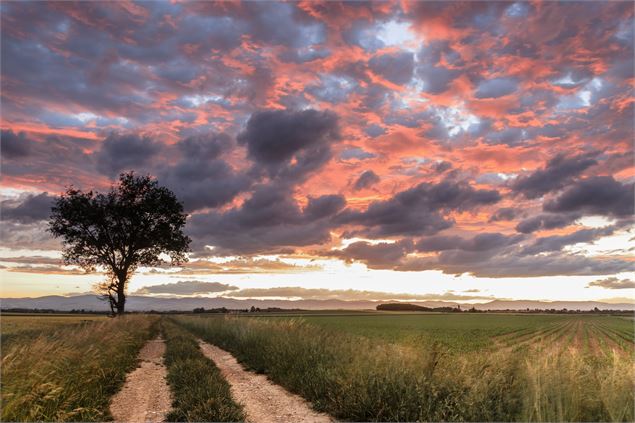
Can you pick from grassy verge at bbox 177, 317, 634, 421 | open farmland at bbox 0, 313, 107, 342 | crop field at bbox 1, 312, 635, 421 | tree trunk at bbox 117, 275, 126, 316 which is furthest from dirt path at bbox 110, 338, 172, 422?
tree trunk at bbox 117, 275, 126, 316

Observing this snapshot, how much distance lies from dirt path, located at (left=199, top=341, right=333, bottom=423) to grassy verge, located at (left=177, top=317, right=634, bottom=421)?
0.38m

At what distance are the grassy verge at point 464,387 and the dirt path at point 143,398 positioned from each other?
362 centimetres

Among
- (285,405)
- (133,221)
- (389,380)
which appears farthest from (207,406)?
(133,221)

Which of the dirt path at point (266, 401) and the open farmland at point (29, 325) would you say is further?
the open farmland at point (29, 325)

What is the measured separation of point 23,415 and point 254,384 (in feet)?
21.3

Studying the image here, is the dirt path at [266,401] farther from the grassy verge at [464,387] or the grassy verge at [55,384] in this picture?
the grassy verge at [55,384]

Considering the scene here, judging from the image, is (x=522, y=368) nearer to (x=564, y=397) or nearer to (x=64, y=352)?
(x=564, y=397)

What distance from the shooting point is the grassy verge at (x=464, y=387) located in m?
8.91

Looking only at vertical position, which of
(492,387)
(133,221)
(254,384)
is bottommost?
(254,384)

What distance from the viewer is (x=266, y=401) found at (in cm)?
1165

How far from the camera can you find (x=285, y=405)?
1130cm

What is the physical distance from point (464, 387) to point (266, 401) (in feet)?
16.4

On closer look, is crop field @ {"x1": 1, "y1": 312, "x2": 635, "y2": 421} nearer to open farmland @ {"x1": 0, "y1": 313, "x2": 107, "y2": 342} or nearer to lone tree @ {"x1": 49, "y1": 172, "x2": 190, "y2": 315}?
open farmland @ {"x1": 0, "y1": 313, "x2": 107, "y2": 342}

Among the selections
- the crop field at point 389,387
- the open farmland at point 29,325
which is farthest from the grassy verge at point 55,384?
the open farmland at point 29,325
